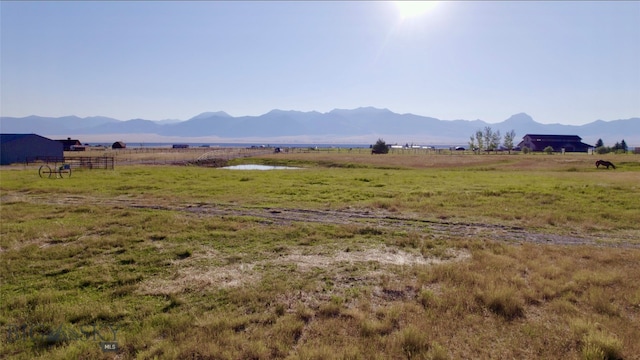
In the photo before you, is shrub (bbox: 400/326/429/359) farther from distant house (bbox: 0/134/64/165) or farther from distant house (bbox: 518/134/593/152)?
distant house (bbox: 518/134/593/152)

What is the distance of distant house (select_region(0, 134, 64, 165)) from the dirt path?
52.1 metres

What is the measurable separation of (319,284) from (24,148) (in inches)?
3026

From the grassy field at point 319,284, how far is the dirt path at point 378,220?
0.13 m

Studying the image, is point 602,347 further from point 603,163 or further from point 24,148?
point 24,148

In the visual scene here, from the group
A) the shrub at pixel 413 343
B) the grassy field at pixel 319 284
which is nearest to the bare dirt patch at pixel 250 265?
the grassy field at pixel 319 284

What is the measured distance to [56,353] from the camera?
5.34 m

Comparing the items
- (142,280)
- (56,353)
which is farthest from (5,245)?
(56,353)

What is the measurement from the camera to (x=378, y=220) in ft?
50.4

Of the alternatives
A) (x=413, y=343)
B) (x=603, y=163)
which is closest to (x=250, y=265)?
(x=413, y=343)

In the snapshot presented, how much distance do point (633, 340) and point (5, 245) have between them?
1576 centimetres

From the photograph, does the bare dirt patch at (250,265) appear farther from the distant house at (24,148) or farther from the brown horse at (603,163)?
the distant house at (24,148)

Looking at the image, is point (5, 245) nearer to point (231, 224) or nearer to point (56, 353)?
point (231, 224)

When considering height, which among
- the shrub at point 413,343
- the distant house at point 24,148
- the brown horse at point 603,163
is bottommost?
the shrub at point 413,343

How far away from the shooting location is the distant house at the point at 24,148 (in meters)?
59.7
